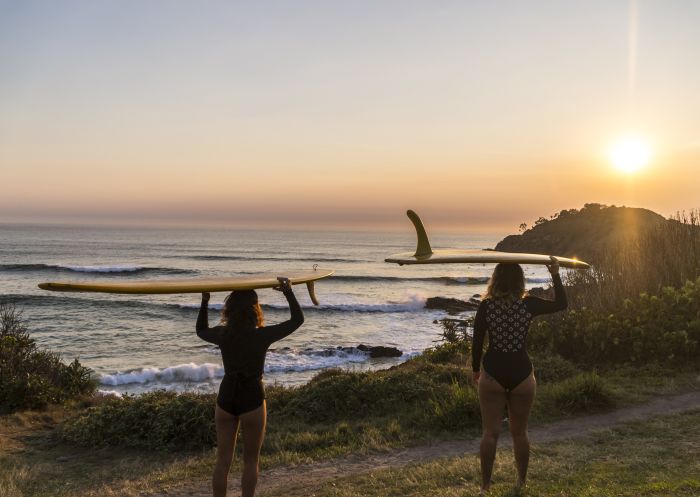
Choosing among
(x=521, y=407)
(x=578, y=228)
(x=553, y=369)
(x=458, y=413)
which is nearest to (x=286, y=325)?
(x=521, y=407)

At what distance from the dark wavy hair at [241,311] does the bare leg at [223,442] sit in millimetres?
726

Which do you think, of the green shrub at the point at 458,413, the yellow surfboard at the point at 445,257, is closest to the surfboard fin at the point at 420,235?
the yellow surfboard at the point at 445,257

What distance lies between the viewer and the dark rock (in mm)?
35250

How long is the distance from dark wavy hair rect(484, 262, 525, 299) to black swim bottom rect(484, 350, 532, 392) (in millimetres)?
501

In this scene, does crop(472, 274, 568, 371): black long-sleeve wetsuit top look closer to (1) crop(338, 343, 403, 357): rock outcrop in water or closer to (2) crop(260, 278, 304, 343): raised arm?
(2) crop(260, 278, 304, 343): raised arm

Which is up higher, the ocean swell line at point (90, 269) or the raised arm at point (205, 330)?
the raised arm at point (205, 330)

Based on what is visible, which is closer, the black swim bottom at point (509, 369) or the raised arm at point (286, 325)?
the raised arm at point (286, 325)

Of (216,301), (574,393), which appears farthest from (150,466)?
(216,301)

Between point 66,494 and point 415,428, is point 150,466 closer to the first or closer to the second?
point 66,494

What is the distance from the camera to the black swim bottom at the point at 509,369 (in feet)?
15.8

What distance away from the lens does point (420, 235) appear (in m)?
5.50

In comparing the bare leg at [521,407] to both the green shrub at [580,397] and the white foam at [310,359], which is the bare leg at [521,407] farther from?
the white foam at [310,359]

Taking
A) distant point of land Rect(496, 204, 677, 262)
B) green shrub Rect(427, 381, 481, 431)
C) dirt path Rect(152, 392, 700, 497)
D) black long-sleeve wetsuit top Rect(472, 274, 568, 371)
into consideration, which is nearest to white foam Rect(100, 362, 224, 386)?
green shrub Rect(427, 381, 481, 431)

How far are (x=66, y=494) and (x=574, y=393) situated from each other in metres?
7.38
